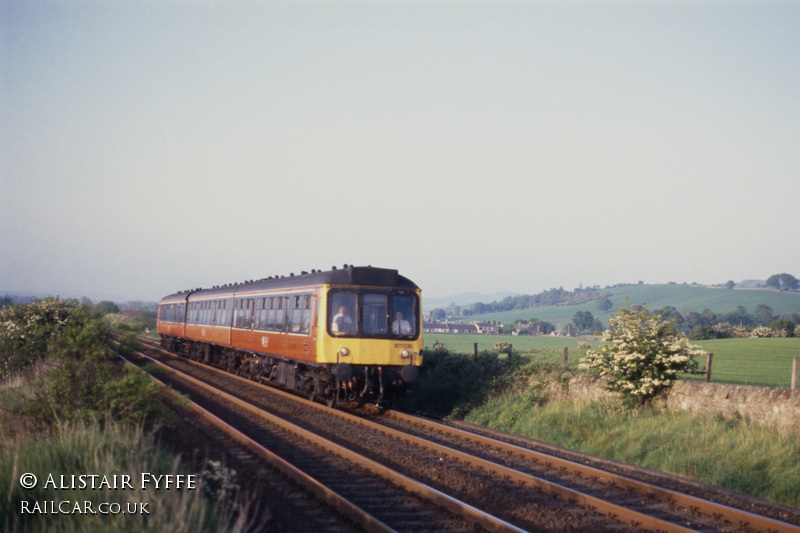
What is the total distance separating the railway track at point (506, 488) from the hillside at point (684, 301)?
7996 centimetres

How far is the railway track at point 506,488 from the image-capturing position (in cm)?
707

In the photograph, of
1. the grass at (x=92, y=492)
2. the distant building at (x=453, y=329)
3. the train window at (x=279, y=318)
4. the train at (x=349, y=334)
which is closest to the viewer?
the grass at (x=92, y=492)

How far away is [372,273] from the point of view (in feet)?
49.9

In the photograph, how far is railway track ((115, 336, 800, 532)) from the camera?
7066 mm

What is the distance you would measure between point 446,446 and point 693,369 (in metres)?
5.66

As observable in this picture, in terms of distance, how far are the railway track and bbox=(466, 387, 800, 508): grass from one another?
1.68m

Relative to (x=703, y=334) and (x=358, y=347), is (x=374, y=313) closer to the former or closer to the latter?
(x=358, y=347)

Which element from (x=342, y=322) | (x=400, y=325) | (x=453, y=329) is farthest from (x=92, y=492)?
(x=453, y=329)

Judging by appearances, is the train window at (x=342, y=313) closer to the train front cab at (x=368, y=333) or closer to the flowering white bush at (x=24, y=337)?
the train front cab at (x=368, y=333)

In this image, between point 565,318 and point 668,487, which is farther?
point 565,318

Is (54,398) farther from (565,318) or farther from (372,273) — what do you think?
(565,318)

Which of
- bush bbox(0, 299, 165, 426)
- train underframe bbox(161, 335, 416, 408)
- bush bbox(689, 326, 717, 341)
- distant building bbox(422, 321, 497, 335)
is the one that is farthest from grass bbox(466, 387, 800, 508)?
distant building bbox(422, 321, 497, 335)

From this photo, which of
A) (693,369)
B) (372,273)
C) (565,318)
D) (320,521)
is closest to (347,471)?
(320,521)

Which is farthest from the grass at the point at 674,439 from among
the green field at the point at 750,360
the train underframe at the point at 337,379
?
the green field at the point at 750,360
